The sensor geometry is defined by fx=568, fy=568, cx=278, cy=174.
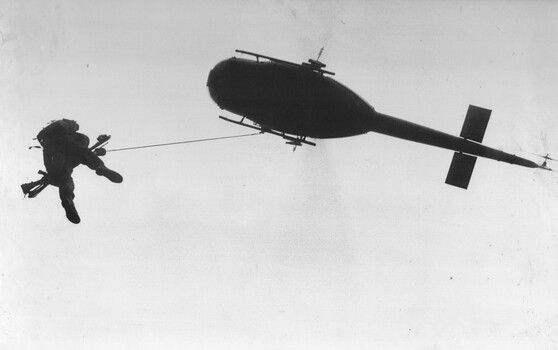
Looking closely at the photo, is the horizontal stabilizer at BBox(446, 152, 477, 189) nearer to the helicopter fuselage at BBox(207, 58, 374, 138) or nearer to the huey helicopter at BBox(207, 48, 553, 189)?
the huey helicopter at BBox(207, 48, 553, 189)

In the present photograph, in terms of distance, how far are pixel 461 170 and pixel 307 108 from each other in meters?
5.48

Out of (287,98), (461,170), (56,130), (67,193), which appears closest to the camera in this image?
(56,130)

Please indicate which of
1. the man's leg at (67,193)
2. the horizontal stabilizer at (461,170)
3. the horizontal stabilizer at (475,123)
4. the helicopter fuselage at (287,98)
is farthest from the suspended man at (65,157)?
the horizontal stabilizer at (475,123)

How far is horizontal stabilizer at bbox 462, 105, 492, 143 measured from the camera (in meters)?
17.5

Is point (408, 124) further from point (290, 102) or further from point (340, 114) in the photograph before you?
point (290, 102)

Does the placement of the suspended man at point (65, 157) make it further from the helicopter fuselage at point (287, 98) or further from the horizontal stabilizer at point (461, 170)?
the horizontal stabilizer at point (461, 170)

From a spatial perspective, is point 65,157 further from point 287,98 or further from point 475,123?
point 475,123

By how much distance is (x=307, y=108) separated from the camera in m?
16.3

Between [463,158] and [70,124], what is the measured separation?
11680 mm

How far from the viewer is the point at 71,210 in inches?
589

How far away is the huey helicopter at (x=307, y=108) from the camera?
1623cm

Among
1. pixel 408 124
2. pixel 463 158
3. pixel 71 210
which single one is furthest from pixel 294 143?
pixel 71 210

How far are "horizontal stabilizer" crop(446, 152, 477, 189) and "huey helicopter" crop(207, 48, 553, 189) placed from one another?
0.53ft

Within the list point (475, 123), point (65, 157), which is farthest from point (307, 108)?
point (65, 157)
